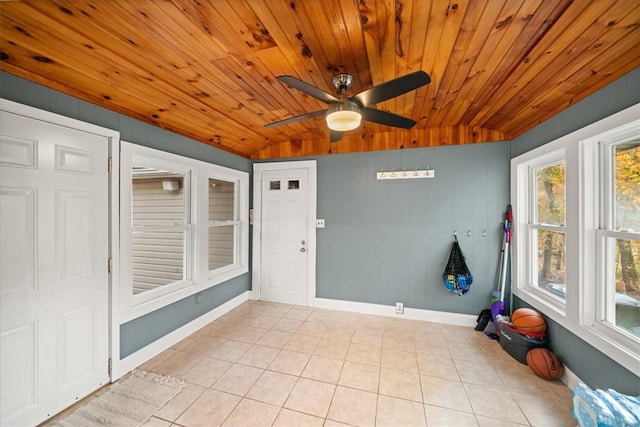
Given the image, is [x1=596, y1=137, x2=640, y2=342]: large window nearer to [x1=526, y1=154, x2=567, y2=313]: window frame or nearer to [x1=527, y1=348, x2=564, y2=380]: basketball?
[x1=527, y1=348, x2=564, y2=380]: basketball

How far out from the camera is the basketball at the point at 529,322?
2352 mm

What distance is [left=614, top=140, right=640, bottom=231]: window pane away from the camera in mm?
1648

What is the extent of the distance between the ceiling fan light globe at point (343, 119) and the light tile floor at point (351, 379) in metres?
2.13

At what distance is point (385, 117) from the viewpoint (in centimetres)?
200

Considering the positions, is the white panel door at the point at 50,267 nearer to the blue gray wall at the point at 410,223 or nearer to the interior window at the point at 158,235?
the interior window at the point at 158,235

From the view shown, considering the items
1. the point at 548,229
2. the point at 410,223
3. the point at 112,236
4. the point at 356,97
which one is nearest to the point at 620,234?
the point at 548,229

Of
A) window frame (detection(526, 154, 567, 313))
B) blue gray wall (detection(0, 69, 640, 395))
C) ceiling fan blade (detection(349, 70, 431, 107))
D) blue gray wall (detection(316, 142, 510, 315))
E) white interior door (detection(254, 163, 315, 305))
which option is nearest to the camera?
ceiling fan blade (detection(349, 70, 431, 107))

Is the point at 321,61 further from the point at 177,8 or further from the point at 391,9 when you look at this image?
the point at 177,8

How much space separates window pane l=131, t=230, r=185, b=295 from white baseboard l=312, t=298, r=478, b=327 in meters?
2.11

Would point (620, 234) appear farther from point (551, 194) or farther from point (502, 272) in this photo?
point (502, 272)

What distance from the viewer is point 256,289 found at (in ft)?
13.2

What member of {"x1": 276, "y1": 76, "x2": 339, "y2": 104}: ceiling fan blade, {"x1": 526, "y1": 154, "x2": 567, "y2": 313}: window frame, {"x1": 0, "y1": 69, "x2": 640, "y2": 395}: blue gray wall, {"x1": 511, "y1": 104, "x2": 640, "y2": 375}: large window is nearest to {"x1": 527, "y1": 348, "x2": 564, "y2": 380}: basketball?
{"x1": 0, "y1": 69, "x2": 640, "y2": 395}: blue gray wall

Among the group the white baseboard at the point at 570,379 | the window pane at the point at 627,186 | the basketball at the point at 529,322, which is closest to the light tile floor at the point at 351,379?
the white baseboard at the point at 570,379

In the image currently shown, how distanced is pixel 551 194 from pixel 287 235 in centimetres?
330
